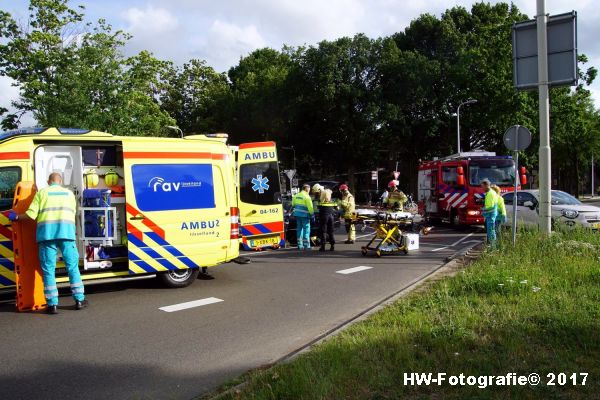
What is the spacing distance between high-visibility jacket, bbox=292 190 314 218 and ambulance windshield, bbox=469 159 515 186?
7.36 metres

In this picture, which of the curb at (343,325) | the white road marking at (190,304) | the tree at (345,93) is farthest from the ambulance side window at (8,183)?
the tree at (345,93)

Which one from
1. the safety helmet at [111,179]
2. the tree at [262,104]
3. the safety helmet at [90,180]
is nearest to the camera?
the safety helmet at [90,180]

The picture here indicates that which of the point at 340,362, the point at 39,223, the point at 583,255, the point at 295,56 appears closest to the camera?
the point at 340,362

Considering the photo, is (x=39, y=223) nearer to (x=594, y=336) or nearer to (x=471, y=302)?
(x=471, y=302)

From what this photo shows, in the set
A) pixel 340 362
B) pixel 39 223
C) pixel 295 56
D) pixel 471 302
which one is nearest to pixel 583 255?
pixel 471 302

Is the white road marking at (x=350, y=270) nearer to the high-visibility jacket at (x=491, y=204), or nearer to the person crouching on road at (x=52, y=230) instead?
the high-visibility jacket at (x=491, y=204)

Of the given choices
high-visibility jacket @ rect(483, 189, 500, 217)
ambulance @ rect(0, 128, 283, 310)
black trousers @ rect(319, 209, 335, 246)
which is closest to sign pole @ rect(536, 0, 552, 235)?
high-visibility jacket @ rect(483, 189, 500, 217)

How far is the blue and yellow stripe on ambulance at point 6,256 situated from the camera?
761 centimetres

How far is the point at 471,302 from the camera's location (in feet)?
21.5

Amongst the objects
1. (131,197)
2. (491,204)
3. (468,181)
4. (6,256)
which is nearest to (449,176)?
(468,181)

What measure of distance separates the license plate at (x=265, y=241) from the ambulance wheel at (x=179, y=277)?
12.1ft

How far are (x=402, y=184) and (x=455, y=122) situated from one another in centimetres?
1276

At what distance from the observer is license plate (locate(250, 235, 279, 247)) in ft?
42.2

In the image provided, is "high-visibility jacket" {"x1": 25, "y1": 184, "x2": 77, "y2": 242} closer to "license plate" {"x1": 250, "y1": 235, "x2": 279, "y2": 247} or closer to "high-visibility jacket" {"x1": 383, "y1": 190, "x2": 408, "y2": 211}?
"license plate" {"x1": 250, "y1": 235, "x2": 279, "y2": 247}
